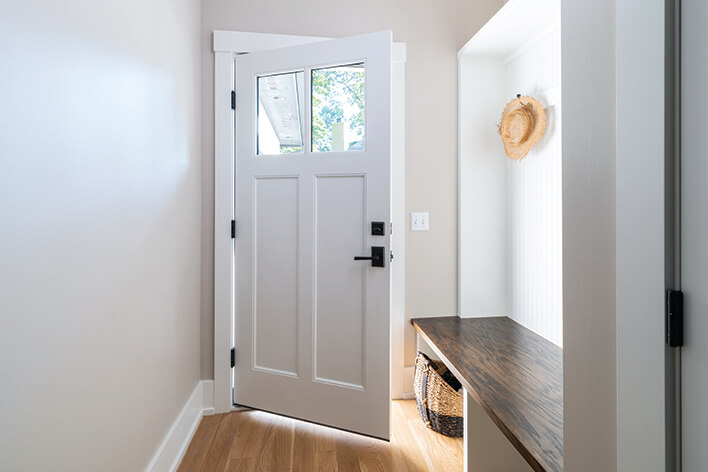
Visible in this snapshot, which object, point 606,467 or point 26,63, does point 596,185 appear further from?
point 26,63

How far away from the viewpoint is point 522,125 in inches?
71.5

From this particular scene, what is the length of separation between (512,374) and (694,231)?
43.4 inches

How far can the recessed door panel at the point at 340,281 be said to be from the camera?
1.78m

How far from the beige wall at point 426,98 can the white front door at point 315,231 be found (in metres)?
0.37

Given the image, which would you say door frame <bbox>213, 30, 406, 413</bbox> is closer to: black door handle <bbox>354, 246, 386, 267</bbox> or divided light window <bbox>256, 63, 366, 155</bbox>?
divided light window <bbox>256, 63, 366, 155</bbox>

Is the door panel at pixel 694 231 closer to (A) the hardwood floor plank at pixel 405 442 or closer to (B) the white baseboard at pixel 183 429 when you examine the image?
(A) the hardwood floor plank at pixel 405 442

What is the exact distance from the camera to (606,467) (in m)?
0.59

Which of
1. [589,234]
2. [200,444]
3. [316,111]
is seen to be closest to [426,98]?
[316,111]

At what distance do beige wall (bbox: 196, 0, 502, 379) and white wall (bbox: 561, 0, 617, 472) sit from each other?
4.64ft

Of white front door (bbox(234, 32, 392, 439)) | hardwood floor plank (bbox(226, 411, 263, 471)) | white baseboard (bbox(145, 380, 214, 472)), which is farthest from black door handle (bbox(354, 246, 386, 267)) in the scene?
white baseboard (bbox(145, 380, 214, 472))

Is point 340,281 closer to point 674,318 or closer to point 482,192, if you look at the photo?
point 482,192

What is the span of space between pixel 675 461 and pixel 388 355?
1.30 meters

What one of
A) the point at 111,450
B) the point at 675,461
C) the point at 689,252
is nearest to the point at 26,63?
the point at 111,450

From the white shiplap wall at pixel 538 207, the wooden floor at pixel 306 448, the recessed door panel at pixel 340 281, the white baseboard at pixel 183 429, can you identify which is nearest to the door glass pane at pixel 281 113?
the recessed door panel at pixel 340 281
